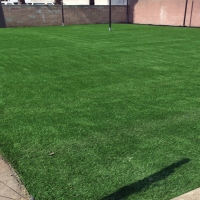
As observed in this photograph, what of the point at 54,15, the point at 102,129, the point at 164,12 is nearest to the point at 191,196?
the point at 102,129

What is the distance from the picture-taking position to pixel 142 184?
2818 mm

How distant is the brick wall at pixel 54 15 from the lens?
2386cm

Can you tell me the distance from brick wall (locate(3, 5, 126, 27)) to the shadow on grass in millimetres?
23323

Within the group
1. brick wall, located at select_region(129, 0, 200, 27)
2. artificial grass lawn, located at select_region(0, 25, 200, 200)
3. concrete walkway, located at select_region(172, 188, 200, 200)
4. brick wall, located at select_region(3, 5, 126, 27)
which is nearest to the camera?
concrete walkway, located at select_region(172, 188, 200, 200)


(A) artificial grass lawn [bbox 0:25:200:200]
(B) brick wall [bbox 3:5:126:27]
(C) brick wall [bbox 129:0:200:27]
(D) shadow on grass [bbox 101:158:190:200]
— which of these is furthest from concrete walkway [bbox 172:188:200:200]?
(B) brick wall [bbox 3:5:126:27]

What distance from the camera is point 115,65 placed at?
822cm

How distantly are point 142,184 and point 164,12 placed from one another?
2385 cm

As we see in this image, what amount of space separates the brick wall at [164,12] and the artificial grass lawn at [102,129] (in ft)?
52.5

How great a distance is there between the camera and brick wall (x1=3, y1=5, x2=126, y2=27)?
23859 millimetres

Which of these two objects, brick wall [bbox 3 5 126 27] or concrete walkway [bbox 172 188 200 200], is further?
brick wall [bbox 3 5 126 27]

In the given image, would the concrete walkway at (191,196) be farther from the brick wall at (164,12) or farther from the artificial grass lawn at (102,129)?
the brick wall at (164,12)

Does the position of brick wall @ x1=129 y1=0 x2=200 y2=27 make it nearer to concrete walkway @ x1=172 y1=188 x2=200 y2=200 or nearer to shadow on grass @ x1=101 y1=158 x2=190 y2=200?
shadow on grass @ x1=101 y1=158 x2=190 y2=200

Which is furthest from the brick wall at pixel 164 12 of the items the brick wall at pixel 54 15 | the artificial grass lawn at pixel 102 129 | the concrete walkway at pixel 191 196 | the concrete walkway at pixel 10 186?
the concrete walkway at pixel 10 186

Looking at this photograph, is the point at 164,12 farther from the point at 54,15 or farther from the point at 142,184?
the point at 142,184
